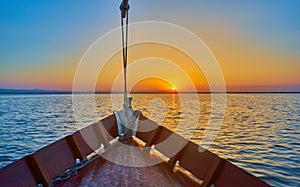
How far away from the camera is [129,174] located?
4266mm

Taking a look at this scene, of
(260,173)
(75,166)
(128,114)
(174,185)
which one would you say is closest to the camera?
(174,185)

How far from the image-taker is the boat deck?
12.8ft

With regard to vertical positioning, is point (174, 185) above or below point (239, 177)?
below

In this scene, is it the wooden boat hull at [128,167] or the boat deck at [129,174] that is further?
the boat deck at [129,174]

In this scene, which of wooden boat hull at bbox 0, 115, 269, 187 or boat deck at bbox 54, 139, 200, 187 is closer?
wooden boat hull at bbox 0, 115, 269, 187

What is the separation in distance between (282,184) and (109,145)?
504cm

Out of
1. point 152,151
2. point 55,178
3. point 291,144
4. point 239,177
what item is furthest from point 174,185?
point 291,144

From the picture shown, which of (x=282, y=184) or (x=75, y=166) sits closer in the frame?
(x=75, y=166)

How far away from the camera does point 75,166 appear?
15.3 ft

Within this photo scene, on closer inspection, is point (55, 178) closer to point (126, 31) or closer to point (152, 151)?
point (152, 151)

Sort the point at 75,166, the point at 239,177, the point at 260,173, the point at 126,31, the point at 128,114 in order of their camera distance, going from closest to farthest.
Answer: the point at 239,177 < the point at 75,166 < the point at 128,114 < the point at 126,31 < the point at 260,173

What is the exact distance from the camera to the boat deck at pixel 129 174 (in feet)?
12.8

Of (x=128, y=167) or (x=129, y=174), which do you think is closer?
(x=129, y=174)

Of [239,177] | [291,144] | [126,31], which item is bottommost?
[291,144]
